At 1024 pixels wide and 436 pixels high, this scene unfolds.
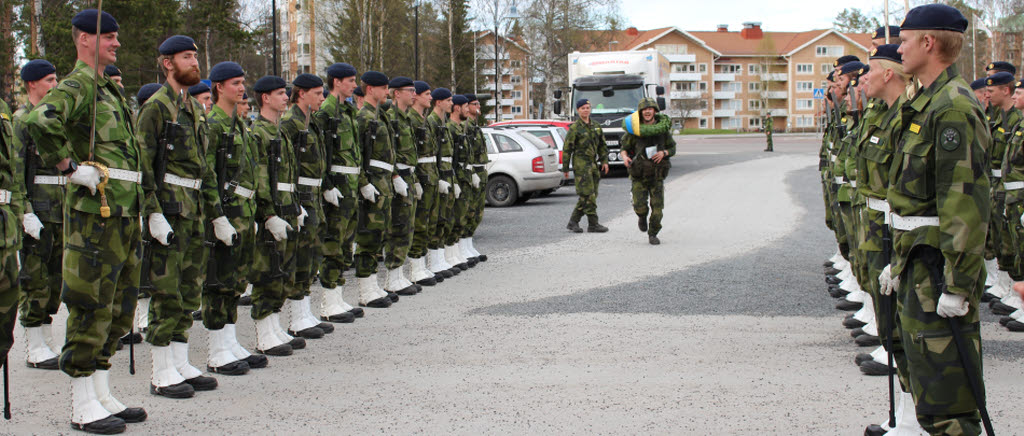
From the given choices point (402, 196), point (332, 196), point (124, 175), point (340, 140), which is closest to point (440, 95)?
point (402, 196)

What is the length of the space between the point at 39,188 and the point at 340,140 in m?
2.37

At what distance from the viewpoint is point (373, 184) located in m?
8.58

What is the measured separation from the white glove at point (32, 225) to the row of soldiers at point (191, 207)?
1 centimetres

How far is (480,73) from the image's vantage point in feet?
187

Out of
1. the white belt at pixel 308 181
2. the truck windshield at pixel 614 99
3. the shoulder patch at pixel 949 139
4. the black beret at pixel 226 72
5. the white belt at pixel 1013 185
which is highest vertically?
the truck windshield at pixel 614 99

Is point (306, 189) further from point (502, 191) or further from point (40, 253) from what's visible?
point (502, 191)

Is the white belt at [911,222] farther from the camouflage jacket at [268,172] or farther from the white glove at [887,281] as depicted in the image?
the camouflage jacket at [268,172]

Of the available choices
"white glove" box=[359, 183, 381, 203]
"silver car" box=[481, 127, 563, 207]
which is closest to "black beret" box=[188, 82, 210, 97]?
"white glove" box=[359, 183, 381, 203]

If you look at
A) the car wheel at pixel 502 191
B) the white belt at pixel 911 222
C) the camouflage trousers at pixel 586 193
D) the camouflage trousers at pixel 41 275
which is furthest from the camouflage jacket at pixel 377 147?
the car wheel at pixel 502 191

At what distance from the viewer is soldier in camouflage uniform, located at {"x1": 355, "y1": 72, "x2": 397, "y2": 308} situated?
859 centimetres

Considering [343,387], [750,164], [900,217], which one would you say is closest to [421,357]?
[343,387]

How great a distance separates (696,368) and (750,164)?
27836mm

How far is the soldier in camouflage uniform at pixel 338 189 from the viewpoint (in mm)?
7965

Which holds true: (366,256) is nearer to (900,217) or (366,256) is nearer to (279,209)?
(279,209)
